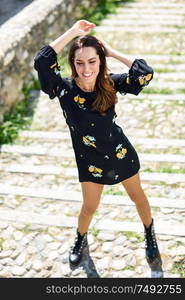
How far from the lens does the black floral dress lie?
124 inches

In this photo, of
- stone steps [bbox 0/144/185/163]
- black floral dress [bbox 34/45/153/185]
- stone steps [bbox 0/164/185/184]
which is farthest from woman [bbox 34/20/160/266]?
stone steps [bbox 0/144/185/163]

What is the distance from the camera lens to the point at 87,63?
3021mm

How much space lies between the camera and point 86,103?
3.15m

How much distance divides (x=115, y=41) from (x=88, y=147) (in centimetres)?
572

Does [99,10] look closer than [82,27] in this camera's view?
No

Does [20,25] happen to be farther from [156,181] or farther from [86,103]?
[86,103]

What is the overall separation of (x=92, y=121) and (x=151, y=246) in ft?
5.15

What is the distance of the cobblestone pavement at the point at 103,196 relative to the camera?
13.4 ft

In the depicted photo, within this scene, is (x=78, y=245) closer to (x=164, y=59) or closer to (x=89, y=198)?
(x=89, y=198)

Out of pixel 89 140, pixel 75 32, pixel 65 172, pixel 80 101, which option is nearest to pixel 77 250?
pixel 89 140

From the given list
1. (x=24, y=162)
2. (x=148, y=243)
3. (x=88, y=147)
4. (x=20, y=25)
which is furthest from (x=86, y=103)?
(x=20, y=25)

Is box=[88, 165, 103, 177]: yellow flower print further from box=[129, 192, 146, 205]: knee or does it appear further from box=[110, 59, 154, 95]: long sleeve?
box=[110, 59, 154, 95]: long sleeve

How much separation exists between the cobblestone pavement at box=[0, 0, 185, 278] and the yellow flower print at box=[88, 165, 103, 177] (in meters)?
1.14

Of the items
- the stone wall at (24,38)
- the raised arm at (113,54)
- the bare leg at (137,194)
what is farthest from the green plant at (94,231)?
the stone wall at (24,38)
